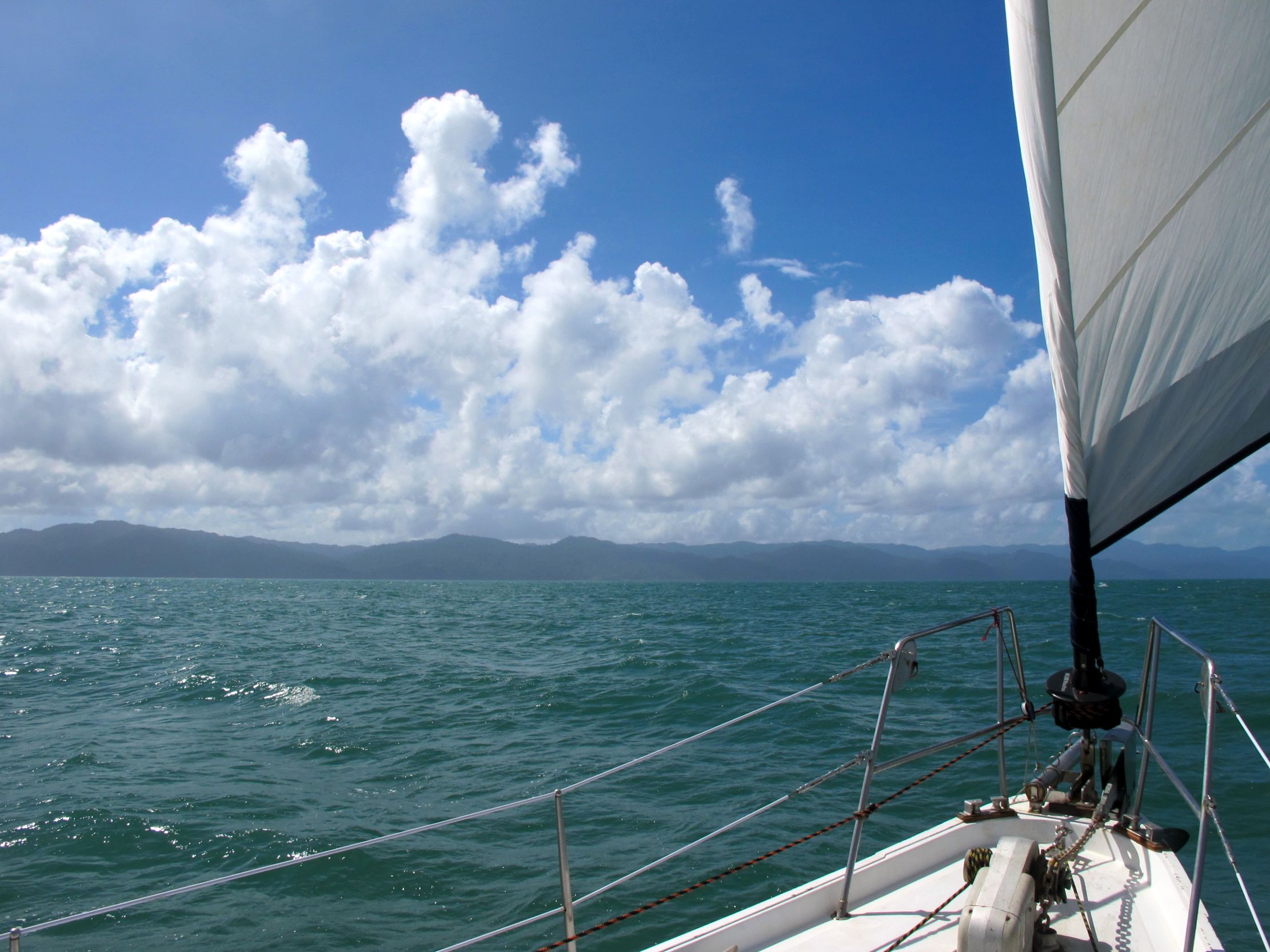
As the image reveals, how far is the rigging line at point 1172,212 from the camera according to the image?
10.5 feet

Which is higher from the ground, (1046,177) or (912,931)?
(1046,177)

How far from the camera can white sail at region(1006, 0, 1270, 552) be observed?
10.5 feet

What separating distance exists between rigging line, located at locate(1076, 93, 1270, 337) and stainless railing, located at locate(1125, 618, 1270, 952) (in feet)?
5.50

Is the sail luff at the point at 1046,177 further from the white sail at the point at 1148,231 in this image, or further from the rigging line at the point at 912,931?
the rigging line at the point at 912,931

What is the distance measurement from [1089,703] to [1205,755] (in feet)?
1.62

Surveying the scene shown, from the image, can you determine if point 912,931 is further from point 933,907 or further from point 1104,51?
point 1104,51

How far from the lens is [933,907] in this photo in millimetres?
4105

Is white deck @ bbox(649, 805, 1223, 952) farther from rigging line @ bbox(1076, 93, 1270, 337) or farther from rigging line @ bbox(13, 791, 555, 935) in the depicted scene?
rigging line @ bbox(1076, 93, 1270, 337)

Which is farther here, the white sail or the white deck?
the white deck

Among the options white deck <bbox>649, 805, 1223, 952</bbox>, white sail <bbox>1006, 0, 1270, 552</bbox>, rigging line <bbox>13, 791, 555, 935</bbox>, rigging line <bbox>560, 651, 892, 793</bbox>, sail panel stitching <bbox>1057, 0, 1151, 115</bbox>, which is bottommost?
white deck <bbox>649, 805, 1223, 952</bbox>

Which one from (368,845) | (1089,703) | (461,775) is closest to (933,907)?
(1089,703)

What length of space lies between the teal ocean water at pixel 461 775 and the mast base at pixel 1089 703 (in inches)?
170

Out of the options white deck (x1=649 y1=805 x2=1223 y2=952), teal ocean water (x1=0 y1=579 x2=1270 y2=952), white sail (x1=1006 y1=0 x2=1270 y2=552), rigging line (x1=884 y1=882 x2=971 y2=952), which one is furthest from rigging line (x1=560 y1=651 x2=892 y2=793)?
teal ocean water (x1=0 y1=579 x2=1270 y2=952)

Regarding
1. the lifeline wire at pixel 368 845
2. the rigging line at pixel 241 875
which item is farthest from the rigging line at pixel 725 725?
the rigging line at pixel 241 875
